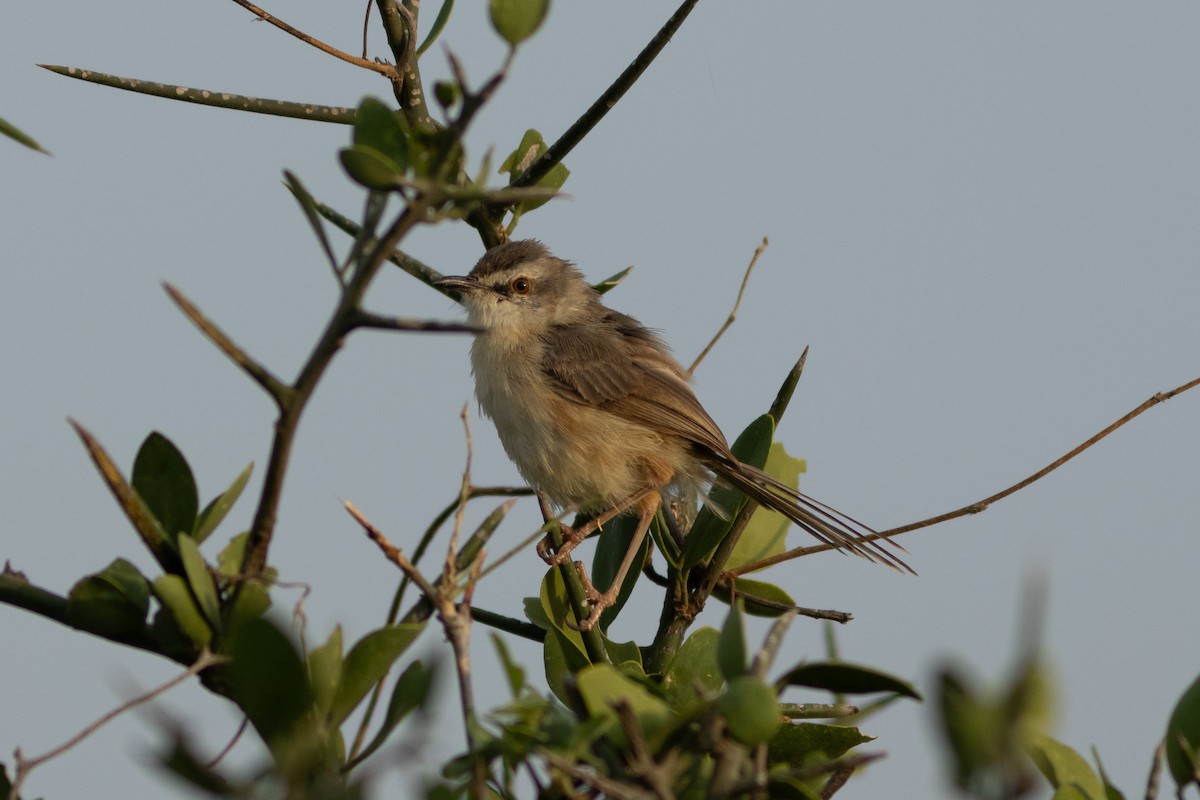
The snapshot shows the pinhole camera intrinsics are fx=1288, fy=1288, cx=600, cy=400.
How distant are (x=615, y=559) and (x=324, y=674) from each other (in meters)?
1.85

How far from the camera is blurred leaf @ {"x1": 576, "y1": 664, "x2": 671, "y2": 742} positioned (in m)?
1.29

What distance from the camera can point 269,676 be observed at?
1370 millimetres

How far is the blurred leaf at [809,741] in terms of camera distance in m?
2.04

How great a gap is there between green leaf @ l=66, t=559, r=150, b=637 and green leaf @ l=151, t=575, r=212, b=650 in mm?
136

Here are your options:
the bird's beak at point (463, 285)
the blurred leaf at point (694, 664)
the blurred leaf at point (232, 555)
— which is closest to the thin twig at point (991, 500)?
the blurred leaf at point (694, 664)

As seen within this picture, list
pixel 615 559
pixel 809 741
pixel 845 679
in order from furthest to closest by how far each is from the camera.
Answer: pixel 615 559 → pixel 809 741 → pixel 845 679

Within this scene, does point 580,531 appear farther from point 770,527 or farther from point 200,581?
point 200,581

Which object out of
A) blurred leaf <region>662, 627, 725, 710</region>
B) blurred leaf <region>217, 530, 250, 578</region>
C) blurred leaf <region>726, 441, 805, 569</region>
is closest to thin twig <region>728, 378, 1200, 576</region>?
blurred leaf <region>726, 441, 805, 569</region>

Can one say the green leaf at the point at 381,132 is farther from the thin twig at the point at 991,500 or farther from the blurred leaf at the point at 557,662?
the thin twig at the point at 991,500

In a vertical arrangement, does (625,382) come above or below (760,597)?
above

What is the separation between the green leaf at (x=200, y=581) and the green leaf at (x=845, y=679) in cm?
71

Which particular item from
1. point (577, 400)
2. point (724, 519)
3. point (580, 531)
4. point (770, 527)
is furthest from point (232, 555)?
point (577, 400)

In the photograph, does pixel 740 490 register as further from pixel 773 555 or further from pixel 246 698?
pixel 246 698

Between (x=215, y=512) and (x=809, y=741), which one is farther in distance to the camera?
(x=809, y=741)
